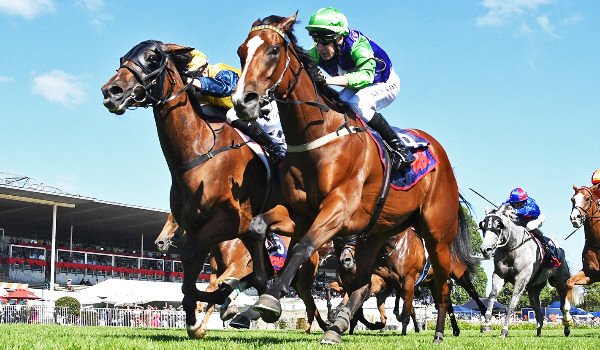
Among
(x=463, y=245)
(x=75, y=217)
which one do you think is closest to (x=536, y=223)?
(x=463, y=245)

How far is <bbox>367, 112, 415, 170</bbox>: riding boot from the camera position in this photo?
6805 mm

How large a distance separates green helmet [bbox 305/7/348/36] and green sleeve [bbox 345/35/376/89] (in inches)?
9.9

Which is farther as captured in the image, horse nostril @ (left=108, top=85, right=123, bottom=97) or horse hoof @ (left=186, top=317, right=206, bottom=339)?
horse hoof @ (left=186, top=317, right=206, bottom=339)

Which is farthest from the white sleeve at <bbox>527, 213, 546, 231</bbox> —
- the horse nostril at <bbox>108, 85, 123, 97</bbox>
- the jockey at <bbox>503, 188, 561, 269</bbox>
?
the horse nostril at <bbox>108, 85, 123, 97</bbox>

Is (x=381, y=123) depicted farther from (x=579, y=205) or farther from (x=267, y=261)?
(x=579, y=205)

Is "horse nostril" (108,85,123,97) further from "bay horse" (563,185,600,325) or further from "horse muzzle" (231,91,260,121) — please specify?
"bay horse" (563,185,600,325)

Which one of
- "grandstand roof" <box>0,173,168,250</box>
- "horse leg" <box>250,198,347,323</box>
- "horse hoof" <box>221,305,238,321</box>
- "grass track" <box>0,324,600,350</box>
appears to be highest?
"grandstand roof" <box>0,173,168,250</box>

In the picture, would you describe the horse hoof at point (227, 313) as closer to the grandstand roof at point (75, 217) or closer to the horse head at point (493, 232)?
the horse head at point (493, 232)

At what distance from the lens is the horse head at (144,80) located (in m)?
6.57

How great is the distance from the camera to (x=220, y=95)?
7.77 m

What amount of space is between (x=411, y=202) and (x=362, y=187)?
4.07 feet

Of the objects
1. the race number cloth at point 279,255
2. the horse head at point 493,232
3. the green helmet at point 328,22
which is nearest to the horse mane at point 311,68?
the green helmet at point 328,22

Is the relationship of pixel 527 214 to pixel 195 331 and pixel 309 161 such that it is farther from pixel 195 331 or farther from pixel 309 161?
pixel 309 161

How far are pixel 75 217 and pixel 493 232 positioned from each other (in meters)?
35.8
